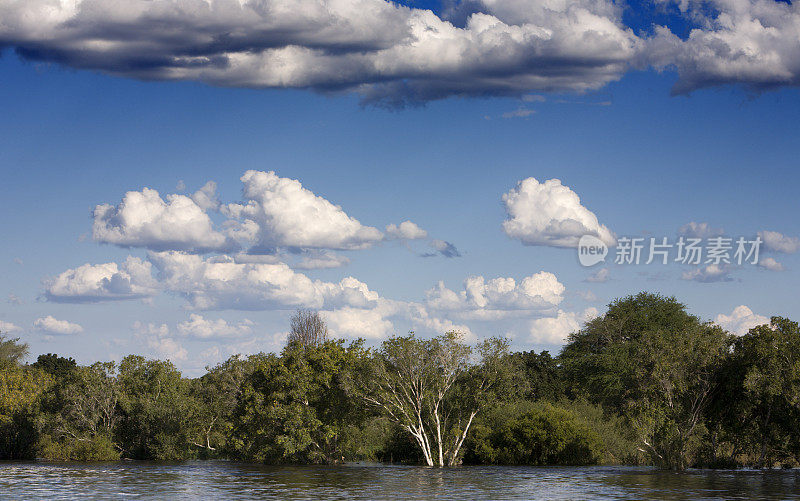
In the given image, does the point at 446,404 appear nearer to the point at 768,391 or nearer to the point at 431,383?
the point at 431,383

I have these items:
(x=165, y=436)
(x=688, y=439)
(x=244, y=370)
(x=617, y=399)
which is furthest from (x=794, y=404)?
(x=165, y=436)

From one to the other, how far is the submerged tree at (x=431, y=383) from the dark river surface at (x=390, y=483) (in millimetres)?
4501

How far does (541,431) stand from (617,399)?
989 inches

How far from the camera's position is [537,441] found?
74.2 m

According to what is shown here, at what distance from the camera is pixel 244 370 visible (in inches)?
3278

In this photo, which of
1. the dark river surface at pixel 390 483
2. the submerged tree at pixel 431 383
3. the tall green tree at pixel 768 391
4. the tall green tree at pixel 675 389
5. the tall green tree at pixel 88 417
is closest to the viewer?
the dark river surface at pixel 390 483

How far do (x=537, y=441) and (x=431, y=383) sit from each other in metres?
12.0

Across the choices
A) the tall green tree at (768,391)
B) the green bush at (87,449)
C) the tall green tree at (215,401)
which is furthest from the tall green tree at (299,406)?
the tall green tree at (768,391)

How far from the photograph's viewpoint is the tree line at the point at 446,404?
190 feet

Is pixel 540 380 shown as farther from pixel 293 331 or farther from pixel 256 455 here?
pixel 256 455

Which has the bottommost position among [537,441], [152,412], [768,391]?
[537,441]

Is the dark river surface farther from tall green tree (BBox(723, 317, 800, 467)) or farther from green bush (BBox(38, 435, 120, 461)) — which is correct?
green bush (BBox(38, 435, 120, 461))

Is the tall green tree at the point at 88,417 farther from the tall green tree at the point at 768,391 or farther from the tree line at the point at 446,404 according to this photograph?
the tall green tree at the point at 768,391

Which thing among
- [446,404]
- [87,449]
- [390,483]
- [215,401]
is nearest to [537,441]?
[446,404]
